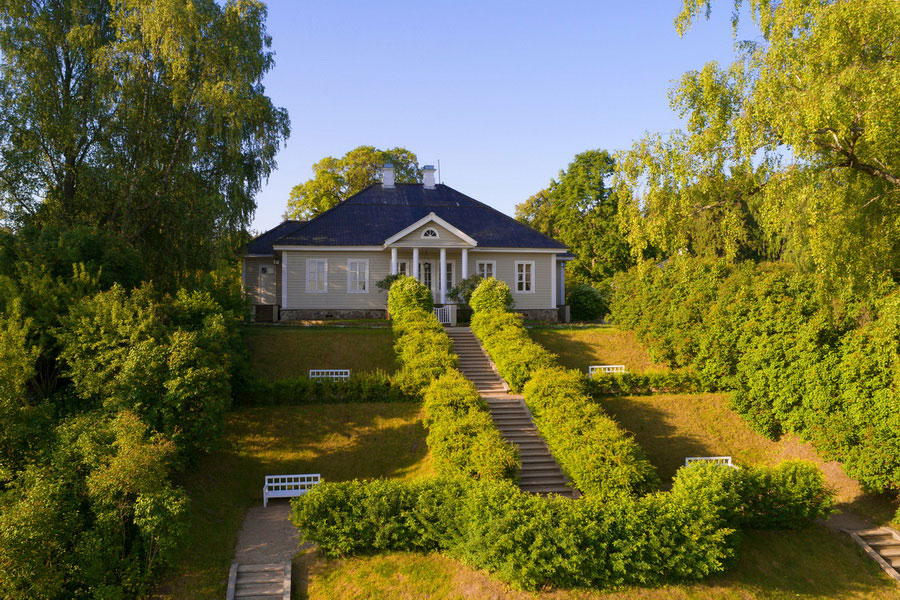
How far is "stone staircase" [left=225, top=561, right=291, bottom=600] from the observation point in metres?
11.7

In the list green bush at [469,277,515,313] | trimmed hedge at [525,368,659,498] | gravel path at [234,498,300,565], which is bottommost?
gravel path at [234,498,300,565]

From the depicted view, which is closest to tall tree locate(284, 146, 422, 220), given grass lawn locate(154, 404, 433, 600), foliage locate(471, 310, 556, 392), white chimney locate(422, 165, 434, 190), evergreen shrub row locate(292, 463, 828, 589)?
white chimney locate(422, 165, 434, 190)

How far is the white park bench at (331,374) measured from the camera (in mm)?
20473

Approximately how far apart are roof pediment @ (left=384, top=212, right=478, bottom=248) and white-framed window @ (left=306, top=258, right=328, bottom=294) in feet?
11.1

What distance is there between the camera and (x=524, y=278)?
31734 mm

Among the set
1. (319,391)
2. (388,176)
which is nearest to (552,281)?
(388,176)

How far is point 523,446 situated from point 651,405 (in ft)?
18.5

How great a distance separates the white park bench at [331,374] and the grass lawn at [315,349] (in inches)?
29.0

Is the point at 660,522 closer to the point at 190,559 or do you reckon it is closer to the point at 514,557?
the point at 514,557

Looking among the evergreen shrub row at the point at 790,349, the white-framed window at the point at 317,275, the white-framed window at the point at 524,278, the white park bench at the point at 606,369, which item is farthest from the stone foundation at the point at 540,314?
the white-framed window at the point at 317,275

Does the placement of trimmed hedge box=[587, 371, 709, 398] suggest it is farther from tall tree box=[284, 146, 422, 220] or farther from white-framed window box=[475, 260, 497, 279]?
tall tree box=[284, 146, 422, 220]

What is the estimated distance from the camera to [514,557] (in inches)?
460

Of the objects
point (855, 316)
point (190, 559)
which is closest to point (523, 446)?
point (190, 559)

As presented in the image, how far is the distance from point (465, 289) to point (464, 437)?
1397cm
